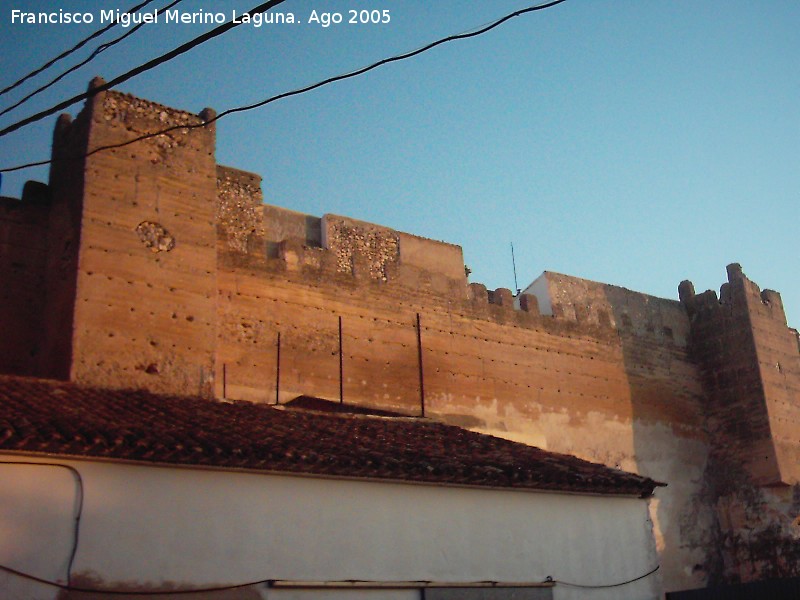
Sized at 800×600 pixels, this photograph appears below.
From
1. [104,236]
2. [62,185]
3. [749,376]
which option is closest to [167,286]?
[104,236]

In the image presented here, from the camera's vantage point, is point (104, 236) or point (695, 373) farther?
point (695, 373)

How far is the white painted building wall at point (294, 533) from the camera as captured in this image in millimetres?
6328

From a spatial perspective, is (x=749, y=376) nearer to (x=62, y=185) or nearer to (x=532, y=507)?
(x=532, y=507)

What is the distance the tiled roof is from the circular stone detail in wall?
2.13 metres

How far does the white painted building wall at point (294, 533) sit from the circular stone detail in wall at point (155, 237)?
4515 mm

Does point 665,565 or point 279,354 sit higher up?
point 279,354

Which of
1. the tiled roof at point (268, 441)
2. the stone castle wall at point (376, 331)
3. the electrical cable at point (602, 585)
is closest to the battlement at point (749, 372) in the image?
the stone castle wall at point (376, 331)

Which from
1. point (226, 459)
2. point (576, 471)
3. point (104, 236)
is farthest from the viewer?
point (104, 236)

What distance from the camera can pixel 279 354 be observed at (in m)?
13.2

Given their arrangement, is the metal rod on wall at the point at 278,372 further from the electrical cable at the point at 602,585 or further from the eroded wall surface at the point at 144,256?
the electrical cable at the point at 602,585

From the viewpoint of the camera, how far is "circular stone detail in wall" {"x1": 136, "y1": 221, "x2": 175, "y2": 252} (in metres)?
10.9

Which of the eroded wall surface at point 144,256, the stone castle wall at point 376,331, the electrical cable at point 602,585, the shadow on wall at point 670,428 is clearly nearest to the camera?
the electrical cable at point 602,585

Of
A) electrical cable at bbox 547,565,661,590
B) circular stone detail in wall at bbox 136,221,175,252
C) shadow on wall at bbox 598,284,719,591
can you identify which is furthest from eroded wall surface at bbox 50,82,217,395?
shadow on wall at bbox 598,284,719,591

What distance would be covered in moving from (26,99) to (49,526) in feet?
8.85
